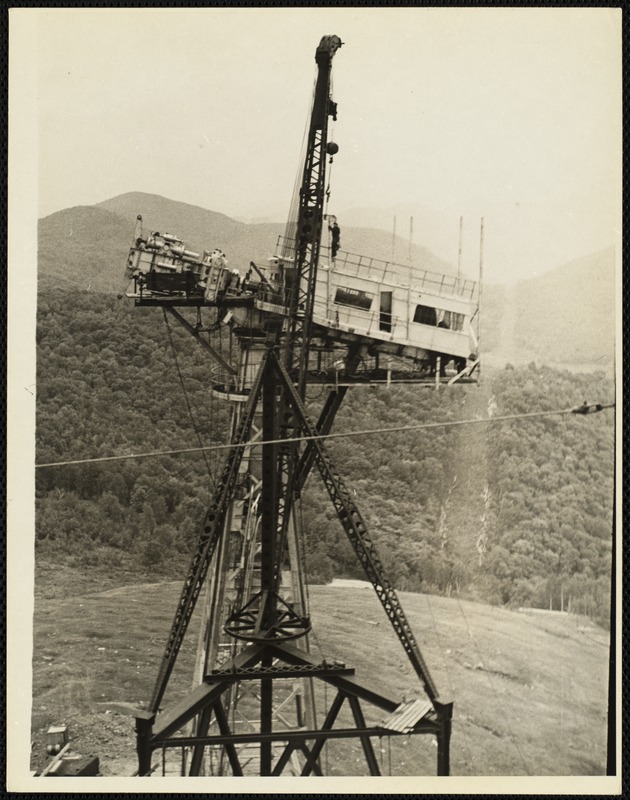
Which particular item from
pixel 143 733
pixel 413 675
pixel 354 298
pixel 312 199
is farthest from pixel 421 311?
pixel 413 675

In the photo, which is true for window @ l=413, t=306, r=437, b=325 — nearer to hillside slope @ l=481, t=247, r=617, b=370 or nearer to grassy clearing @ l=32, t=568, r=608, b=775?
hillside slope @ l=481, t=247, r=617, b=370

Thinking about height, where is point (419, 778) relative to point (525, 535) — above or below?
below

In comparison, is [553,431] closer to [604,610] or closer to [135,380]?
[604,610]

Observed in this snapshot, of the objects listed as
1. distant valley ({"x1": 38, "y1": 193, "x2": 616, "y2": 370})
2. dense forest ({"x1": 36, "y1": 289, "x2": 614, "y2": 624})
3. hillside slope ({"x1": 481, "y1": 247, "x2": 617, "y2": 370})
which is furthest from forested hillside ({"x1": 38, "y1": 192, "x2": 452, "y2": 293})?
hillside slope ({"x1": 481, "y1": 247, "x2": 617, "y2": 370})

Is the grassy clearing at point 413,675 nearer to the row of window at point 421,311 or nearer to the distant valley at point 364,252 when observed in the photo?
the distant valley at point 364,252

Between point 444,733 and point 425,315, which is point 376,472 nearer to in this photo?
point 425,315

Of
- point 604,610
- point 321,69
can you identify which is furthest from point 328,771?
point 321,69
